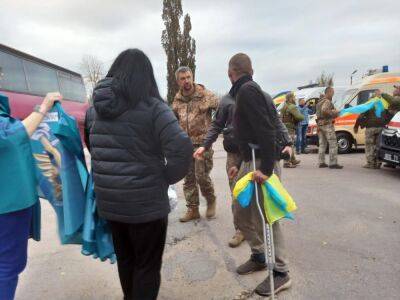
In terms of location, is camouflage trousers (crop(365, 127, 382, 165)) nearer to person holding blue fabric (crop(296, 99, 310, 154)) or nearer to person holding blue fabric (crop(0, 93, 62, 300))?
person holding blue fabric (crop(296, 99, 310, 154))

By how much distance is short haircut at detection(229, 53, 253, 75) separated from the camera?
3051 mm

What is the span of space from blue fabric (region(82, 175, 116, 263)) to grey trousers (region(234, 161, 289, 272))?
1.16 m

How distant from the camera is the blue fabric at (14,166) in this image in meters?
2.00

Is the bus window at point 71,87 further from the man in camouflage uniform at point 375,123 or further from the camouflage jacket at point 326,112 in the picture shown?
the man in camouflage uniform at point 375,123

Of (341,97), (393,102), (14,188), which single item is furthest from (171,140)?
(341,97)

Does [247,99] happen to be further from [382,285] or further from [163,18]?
[163,18]

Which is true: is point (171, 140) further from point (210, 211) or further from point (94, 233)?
point (210, 211)

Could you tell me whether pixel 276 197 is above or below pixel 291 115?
below

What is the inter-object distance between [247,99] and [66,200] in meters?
1.47

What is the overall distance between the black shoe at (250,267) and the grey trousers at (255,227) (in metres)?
0.11

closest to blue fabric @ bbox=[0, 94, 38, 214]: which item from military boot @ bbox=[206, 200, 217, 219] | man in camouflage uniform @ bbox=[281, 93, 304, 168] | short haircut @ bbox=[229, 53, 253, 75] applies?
short haircut @ bbox=[229, 53, 253, 75]

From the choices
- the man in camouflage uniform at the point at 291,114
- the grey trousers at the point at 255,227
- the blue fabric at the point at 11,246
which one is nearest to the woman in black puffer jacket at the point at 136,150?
the blue fabric at the point at 11,246

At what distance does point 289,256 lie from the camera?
12.1 ft

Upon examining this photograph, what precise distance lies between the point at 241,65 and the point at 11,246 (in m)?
2.15
